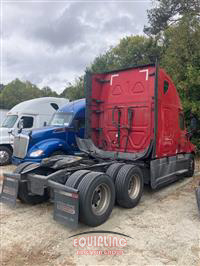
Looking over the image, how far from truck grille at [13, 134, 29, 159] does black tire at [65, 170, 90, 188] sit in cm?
400

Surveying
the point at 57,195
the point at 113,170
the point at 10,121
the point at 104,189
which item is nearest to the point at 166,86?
the point at 113,170

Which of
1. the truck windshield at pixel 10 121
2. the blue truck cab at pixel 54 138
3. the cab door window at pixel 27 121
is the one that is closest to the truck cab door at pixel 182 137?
the blue truck cab at pixel 54 138

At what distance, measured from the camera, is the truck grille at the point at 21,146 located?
762cm

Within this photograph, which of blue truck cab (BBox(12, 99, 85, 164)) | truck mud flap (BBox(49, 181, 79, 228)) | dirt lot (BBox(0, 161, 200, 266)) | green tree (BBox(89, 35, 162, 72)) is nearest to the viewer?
dirt lot (BBox(0, 161, 200, 266))

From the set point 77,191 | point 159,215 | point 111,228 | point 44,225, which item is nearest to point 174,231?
point 159,215

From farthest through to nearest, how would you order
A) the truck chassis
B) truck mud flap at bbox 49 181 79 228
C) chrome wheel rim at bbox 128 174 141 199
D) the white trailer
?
the white trailer, chrome wheel rim at bbox 128 174 141 199, the truck chassis, truck mud flap at bbox 49 181 79 228

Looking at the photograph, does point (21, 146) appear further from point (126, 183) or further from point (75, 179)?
point (126, 183)

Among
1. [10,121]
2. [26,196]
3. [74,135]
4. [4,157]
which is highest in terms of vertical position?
[10,121]

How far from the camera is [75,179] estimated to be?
4.03 meters

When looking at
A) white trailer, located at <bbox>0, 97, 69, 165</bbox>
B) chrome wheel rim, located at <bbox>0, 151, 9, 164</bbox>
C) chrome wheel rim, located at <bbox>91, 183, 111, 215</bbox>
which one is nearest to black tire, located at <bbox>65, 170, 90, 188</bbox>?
chrome wheel rim, located at <bbox>91, 183, 111, 215</bbox>

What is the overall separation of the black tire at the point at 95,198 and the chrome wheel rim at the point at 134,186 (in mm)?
803

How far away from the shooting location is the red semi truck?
397cm

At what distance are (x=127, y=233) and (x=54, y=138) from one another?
4.89 meters

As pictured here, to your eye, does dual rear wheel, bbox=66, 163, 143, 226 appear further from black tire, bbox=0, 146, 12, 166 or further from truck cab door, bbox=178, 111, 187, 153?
black tire, bbox=0, 146, 12, 166
